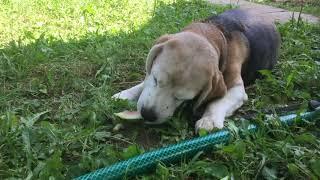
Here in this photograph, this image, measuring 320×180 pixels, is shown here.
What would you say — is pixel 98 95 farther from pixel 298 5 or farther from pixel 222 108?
pixel 298 5

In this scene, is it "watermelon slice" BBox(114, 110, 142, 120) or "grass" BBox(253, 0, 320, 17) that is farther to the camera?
"grass" BBox(253, 0, 320, 17)

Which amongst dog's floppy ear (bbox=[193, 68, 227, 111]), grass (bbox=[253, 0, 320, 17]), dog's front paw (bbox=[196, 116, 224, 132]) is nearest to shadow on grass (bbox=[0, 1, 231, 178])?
dog's front paw (bbox=[196, 116, 224, 132])

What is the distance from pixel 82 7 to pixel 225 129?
4157 mm

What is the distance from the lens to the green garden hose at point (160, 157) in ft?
8.55

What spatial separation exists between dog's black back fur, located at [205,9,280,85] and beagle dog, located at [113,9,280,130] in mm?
15

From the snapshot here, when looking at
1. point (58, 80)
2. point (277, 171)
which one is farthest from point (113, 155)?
point (58, 80)

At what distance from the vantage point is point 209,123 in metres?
3.42

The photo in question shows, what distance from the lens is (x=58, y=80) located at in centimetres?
427

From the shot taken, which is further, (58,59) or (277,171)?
(58,59)

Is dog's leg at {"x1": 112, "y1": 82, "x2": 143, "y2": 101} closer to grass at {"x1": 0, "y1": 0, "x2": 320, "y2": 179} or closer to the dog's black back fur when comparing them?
grass at {"x1": 0, "y1": 0, "x2": 320, "y2": 179}

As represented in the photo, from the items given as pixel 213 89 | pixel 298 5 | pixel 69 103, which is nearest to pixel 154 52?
pixel 213 89

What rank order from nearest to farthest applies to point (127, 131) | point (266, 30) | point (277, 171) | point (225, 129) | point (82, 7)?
point (277, 171)
point (225, 129)
point (127, 131)
point (266, 30)
point (82, 7)

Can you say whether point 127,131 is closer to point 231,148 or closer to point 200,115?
point 200,115

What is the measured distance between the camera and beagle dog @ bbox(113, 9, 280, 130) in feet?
11.1
